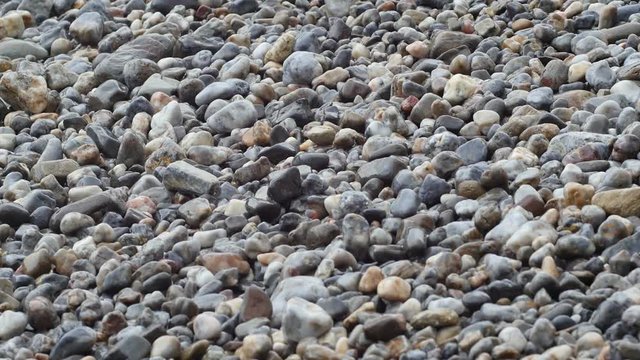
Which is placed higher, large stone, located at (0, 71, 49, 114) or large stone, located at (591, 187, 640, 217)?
large stone, located at (591, 187, 640, 217)

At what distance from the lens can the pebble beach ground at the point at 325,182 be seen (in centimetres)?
275

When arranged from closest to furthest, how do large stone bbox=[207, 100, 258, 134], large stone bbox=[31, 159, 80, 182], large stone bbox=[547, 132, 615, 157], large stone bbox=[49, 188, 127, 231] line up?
large stone bbox=[547, 132, 615, 157]
large stone bbox=[49, 188, 127, 231]
large stone bbox=[31, 159, 80, 182]
large stone bbox=[207, 100, 258, 134]

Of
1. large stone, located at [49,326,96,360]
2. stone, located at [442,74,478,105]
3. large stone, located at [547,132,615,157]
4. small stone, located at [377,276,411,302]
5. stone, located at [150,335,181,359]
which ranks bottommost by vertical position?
large stone, located at [49,326,96,360]

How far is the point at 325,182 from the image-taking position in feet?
11.7

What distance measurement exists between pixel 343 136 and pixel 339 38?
3.50ft


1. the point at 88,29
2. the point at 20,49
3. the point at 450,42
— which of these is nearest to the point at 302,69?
the point at 450,42

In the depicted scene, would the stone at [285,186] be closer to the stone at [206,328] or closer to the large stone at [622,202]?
the stone at [206,328]

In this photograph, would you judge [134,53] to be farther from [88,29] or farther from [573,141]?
[573,141]

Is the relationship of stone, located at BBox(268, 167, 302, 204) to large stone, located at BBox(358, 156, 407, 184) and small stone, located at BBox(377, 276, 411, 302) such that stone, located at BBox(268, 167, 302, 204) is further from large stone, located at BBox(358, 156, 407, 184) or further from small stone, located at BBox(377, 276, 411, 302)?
small stone, located at BBox(377, 276, 411, 302)

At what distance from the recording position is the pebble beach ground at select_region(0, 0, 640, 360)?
2748mm

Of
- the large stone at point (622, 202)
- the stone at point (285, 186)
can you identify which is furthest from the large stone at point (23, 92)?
the large stone at point (622, 202)

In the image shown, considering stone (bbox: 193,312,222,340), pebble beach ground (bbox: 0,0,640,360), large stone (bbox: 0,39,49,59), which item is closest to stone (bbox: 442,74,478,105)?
pebble beach ground (bbox: 0,0,640,360)

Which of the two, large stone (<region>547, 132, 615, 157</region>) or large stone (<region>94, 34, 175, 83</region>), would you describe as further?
large stone (<region>94, 34, 175, 83</region>)

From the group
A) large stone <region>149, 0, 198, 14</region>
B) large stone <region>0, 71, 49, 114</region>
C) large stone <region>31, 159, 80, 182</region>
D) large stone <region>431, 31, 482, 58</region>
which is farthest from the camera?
large stone <region>149, 0, 198, 14</region>
